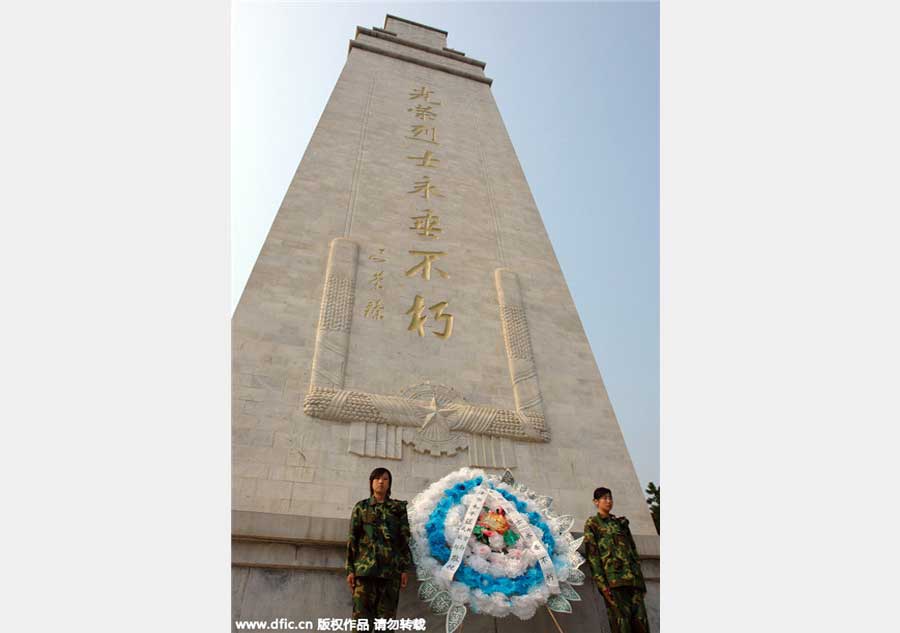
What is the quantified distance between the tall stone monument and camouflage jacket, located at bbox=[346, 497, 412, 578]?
0.61m

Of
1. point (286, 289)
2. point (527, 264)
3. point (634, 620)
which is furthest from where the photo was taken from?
point (527, 264)

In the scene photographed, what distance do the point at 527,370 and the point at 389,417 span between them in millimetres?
1582

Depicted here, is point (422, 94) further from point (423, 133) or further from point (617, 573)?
point (617, 573)

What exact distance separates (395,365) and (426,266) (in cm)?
151

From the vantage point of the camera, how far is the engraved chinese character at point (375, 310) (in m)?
5.73

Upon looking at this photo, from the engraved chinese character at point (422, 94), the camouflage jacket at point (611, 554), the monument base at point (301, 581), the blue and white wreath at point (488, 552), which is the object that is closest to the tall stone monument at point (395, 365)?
the monument base at point (301, 581)

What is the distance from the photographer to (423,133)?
27.6 feet

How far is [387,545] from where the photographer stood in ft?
10.7

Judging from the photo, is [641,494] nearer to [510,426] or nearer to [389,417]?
[510,426]

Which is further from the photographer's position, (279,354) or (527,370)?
(527,370)

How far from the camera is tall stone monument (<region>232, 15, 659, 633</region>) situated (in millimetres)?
3966

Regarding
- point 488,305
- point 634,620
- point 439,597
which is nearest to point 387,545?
point 439,597

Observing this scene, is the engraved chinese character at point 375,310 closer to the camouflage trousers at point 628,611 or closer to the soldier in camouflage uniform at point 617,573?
the soldier in camouflage uniform at point 617,573

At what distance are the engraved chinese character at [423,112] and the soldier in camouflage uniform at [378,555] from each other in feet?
21.7
